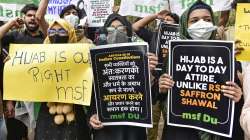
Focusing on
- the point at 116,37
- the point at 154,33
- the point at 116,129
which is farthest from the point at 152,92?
the point at 154,33

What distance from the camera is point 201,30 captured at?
3.71 m

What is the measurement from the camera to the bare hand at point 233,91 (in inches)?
131

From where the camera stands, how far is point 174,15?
6.01m

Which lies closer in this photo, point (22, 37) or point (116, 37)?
point (116, 37)

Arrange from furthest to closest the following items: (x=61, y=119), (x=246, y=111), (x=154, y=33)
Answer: (x=154, y=33) < (x=61, y=119) < (x=246, y=111)

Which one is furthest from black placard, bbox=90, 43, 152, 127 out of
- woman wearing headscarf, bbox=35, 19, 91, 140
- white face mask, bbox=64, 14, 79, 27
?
white face mask, bbox=64, 14, 79, 27

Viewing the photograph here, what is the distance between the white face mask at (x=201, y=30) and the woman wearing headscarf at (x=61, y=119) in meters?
1.03

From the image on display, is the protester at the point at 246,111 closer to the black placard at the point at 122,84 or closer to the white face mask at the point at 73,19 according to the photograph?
the black placard at the point at 122,84

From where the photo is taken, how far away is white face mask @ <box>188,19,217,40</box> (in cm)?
370

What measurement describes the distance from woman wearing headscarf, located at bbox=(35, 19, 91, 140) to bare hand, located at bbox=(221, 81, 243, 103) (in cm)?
129

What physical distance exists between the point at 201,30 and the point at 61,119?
131 centimetres

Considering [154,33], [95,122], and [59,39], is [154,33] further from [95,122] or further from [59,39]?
[95,122]

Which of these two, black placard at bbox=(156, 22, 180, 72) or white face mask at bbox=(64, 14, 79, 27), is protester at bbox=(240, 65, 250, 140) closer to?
black placard at bbox=(156, 22, 180, 72)

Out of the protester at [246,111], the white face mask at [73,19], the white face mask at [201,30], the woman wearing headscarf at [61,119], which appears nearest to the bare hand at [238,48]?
the white face mask at [201,30]
